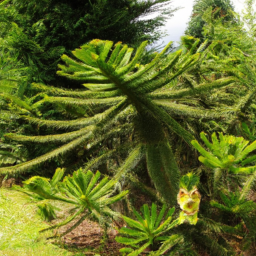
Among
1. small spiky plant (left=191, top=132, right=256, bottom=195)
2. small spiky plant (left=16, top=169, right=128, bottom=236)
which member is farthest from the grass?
small spiky plant (left=191, top=132, right=256, bottom=195)

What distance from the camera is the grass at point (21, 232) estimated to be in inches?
63.9

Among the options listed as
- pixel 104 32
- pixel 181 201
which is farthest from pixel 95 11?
pixel 181 201

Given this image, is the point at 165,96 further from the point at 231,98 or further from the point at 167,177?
the point at 231,98

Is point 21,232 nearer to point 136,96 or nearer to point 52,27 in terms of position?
point 136,96

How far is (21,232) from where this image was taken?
1774 mm

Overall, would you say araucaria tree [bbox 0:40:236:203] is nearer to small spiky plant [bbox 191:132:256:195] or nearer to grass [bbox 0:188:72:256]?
small spiky plant [bbox 191:132:256:195]

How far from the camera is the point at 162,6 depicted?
125 inches

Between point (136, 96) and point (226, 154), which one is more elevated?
point (136, 96)

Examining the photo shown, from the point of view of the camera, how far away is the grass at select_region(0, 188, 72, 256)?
1.62 metres

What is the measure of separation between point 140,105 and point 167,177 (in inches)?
18.3

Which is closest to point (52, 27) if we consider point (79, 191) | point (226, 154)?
point (79, 191)

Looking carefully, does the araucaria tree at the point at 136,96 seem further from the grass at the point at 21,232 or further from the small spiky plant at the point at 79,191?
the grass at the point at 21,232

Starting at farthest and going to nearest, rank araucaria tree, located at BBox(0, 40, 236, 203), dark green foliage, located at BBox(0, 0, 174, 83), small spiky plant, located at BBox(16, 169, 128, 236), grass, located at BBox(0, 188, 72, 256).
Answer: dark green foliage, located at BBox(0, 0, 174, 83) → grass, located at BBox(0, 188, 72, 256) → small spiky plant, located at BBox(16, 169, 128, 236) → araucaria tree, located at BBox(0, 40, 236, 203)

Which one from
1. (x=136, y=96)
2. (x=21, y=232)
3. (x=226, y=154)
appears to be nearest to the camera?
(x=226, y=154)
